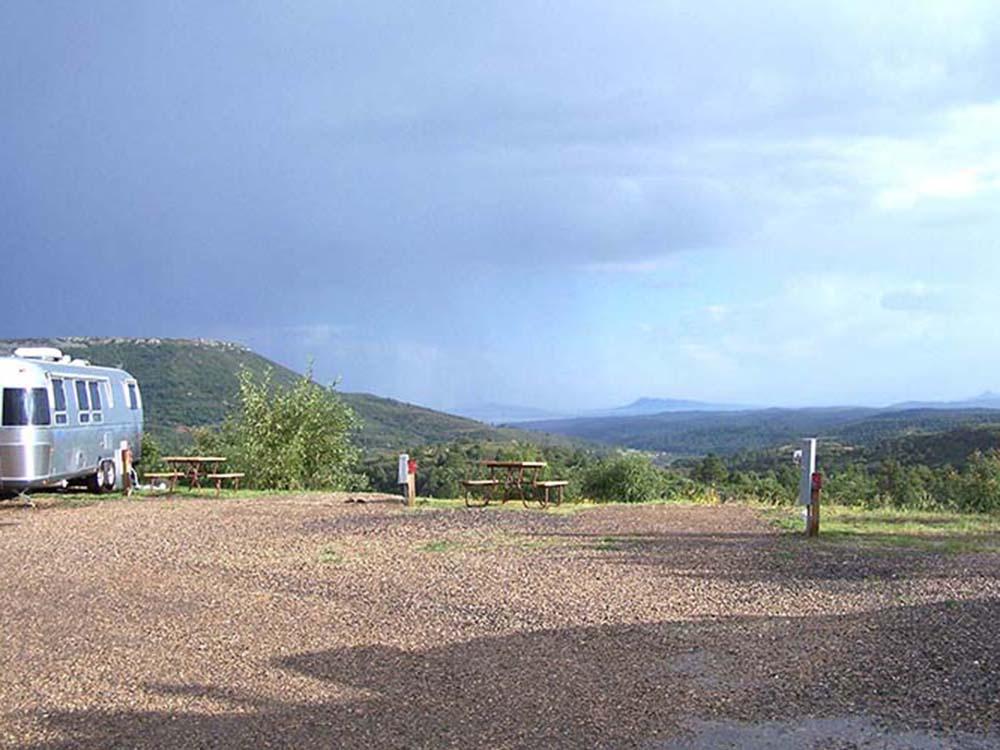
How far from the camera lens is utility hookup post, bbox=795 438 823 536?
41.1 ft

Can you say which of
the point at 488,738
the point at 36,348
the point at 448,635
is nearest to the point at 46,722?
the point at 488,738

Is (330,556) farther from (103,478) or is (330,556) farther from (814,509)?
(103,478)

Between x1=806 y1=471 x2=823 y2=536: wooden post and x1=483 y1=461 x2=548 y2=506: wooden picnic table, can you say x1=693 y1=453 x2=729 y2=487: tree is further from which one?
x1=806 y1=471 x2=823 y2=536: wooden post

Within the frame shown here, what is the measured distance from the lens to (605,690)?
593cm

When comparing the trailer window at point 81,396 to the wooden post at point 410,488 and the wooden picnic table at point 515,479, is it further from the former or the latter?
the wooden picnic table at point 515,479

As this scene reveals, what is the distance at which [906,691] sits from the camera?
577 cm

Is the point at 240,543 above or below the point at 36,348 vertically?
below

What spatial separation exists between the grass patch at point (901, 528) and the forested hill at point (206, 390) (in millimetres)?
41993

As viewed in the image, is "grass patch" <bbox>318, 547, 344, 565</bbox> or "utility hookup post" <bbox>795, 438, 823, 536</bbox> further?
"utility hookup post" <bbox>795, 438, 823, 536</bbox>

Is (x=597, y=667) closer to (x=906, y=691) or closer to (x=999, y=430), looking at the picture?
(x=906, y=691)

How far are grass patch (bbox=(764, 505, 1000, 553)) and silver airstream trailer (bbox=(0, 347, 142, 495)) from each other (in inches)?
445

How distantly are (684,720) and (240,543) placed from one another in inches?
318

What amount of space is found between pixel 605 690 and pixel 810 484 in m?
7.57

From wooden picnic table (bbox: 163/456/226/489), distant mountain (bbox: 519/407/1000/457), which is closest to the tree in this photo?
wooden picnic table (bbox: 163/456/226/489)
